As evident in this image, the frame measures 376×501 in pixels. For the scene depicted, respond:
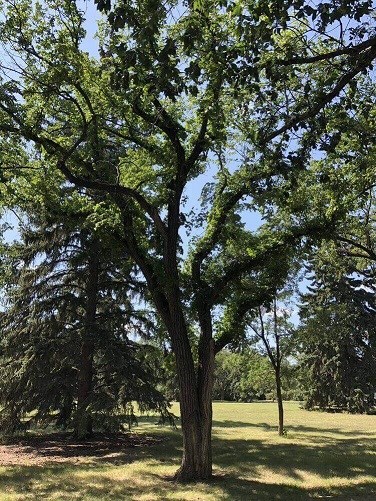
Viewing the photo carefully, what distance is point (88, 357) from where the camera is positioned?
1559 cm

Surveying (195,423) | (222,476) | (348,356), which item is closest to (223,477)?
(222,476)

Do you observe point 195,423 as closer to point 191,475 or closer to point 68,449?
point 191,475

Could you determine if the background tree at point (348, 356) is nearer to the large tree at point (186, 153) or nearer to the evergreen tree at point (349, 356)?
the evergreen tree at point (349, 356)

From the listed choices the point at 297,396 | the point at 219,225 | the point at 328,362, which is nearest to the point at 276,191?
the point at 219,225

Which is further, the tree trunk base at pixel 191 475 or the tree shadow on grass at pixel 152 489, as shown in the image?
the tree trunk base at pixel 191 475

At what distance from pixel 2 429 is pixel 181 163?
435 inches

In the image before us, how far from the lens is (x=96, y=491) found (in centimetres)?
785

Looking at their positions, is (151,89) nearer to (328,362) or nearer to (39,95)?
(39,95)

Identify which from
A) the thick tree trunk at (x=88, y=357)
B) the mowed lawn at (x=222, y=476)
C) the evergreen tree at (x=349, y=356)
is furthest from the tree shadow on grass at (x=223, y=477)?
the evergreen tree at (x=349, y=356)

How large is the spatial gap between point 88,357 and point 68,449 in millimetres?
2975

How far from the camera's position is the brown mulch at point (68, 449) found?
11688 mm

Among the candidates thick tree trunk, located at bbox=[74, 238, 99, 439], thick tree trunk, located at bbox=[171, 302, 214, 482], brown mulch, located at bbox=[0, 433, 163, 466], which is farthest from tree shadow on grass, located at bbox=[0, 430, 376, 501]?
thick tree trunk, located at bbox=[74, 238, 99, 439]

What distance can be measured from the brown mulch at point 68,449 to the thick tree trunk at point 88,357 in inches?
21.5

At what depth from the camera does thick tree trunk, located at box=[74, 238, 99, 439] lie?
1386 centimetres
